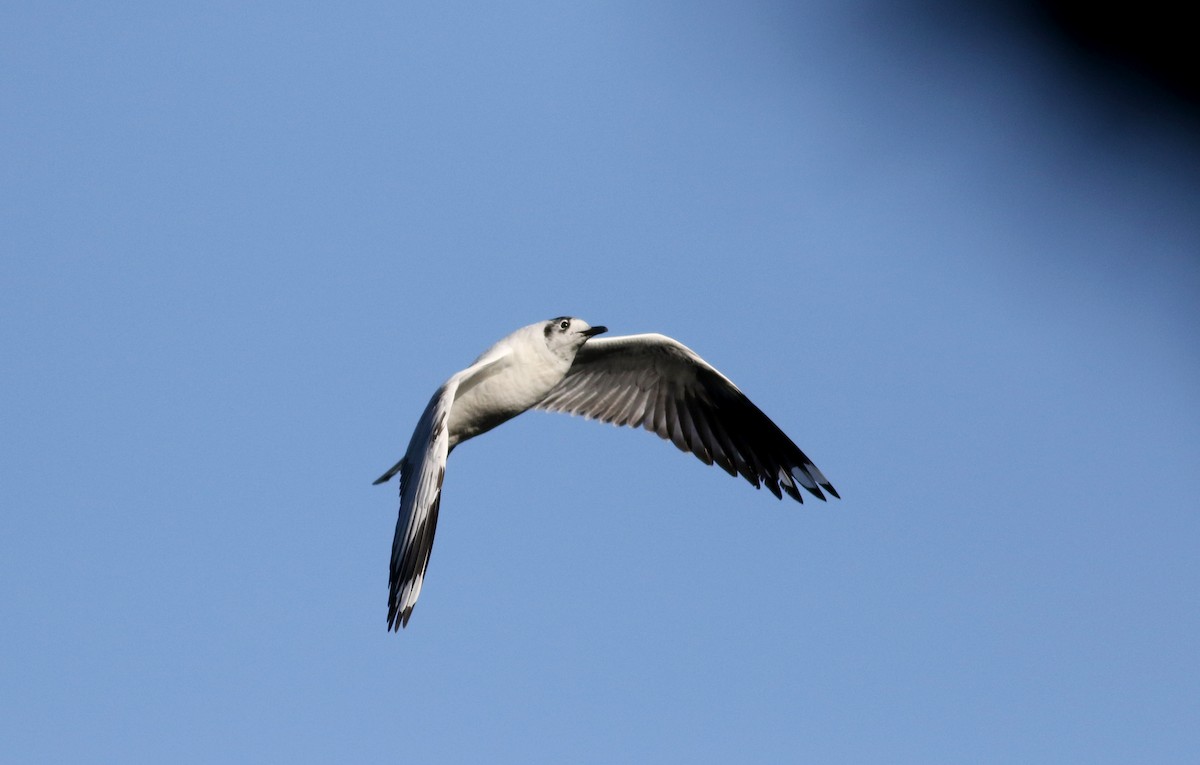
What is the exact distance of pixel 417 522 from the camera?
235 inches

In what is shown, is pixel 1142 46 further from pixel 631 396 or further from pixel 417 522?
pixel 631 396

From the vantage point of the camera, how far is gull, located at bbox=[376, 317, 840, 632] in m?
7.54

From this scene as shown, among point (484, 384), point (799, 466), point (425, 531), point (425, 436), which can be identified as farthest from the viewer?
point (799, 466)

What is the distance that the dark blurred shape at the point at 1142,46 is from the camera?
2.80 feet

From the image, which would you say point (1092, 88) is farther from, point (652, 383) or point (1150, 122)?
point (652, 383)

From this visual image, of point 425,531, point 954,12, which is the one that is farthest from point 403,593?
point 954,12

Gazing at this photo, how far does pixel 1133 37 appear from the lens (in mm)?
864

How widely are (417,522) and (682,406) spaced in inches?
129

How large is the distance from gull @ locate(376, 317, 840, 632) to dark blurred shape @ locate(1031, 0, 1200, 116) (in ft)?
20.1

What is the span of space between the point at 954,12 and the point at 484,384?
6.67 metres

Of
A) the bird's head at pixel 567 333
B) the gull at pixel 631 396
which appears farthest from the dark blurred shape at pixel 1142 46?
the bird's head at pixel 567 333

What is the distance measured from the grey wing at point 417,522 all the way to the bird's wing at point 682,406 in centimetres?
215

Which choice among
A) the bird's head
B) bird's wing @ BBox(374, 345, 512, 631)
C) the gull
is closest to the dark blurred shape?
bird's wing @ BBox(374, 345, 512, 631)

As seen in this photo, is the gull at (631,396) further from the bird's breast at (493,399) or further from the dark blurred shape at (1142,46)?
the dark blurred shape at (1142,46)
